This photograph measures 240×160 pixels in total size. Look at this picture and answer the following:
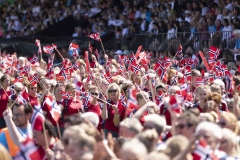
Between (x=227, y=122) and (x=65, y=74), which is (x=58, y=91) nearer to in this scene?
(x=65, y=74)

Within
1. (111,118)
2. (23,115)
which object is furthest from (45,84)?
(23,115)

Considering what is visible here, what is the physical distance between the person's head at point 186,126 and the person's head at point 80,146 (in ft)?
3.95

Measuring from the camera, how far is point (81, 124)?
7258 mm

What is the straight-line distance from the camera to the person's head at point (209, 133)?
22.2 ft

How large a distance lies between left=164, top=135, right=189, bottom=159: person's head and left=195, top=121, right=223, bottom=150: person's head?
17cm

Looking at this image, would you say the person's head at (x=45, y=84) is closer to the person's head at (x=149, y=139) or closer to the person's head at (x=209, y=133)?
the person's head at (x=149, y=139)

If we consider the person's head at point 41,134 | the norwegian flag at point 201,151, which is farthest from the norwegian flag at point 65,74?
the norwegian flag at point 201,151

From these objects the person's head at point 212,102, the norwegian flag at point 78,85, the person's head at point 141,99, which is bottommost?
the norwegian flag at point 78,85

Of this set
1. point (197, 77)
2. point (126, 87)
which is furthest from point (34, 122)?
point (197, 77)

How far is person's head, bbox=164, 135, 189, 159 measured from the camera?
6.84 metres

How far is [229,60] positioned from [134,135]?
10469 millimetres

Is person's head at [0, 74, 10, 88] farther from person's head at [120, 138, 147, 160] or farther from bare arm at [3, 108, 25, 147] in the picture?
person's head at [120, 138, 147, 160]

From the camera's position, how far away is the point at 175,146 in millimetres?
6895

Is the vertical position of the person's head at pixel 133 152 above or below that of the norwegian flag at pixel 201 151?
above
